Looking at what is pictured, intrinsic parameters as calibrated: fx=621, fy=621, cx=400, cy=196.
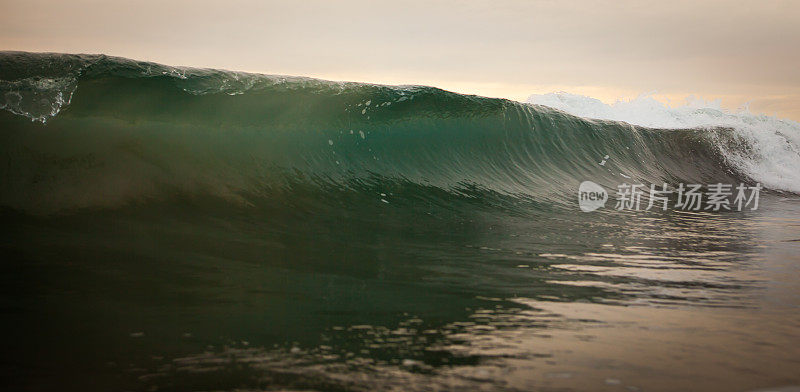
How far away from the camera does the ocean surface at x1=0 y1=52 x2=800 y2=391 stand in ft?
7.79

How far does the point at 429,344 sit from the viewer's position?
8.50 ft

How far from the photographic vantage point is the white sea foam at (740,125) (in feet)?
44.6

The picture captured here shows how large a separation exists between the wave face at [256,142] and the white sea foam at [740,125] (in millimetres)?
4337

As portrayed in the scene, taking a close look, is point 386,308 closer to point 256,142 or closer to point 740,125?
point 256,142

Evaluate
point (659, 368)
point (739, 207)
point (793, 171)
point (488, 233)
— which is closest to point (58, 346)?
point (659, 368)

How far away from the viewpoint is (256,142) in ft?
24.3

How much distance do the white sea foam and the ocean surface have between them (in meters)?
4.12

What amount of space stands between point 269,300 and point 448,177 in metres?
5.10
